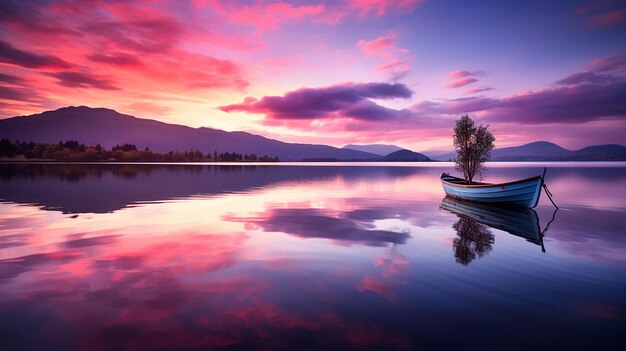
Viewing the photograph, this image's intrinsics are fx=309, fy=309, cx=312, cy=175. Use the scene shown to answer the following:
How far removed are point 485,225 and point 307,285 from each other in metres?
19.7

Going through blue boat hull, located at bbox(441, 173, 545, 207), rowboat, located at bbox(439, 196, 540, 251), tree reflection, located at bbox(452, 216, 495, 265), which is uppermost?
blue boat hull, located at bbox(441, 173, 545, 207)

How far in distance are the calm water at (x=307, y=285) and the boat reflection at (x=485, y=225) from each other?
0.28m

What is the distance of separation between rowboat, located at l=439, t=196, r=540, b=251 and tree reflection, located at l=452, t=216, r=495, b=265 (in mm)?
1661

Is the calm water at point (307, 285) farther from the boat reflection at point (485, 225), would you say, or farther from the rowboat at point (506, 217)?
the rowboat at point (506, 217)

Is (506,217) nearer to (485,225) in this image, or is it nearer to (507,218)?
(507,218)

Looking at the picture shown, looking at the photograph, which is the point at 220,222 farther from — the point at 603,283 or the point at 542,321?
the point at 603,283

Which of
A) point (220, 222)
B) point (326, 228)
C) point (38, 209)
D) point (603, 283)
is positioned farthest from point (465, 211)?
point (38, 209)

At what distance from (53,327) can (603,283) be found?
20.3 metres

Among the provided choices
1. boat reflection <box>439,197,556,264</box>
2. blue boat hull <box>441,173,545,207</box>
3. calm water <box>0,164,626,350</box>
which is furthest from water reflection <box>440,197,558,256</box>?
blue boat hull <box>441,173,545,207</box>

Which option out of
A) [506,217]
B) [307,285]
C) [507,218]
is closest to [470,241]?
[507,218]

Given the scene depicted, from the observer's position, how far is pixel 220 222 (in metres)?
25.8

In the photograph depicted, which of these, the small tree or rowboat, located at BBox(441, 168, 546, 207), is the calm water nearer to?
rowboat, located at BBox(441, 168, 546, 207)

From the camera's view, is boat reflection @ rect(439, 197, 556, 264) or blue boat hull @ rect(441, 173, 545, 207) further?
blue boat hull @ rect(441, 173, 545, 207)

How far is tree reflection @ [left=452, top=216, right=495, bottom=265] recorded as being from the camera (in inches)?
660
